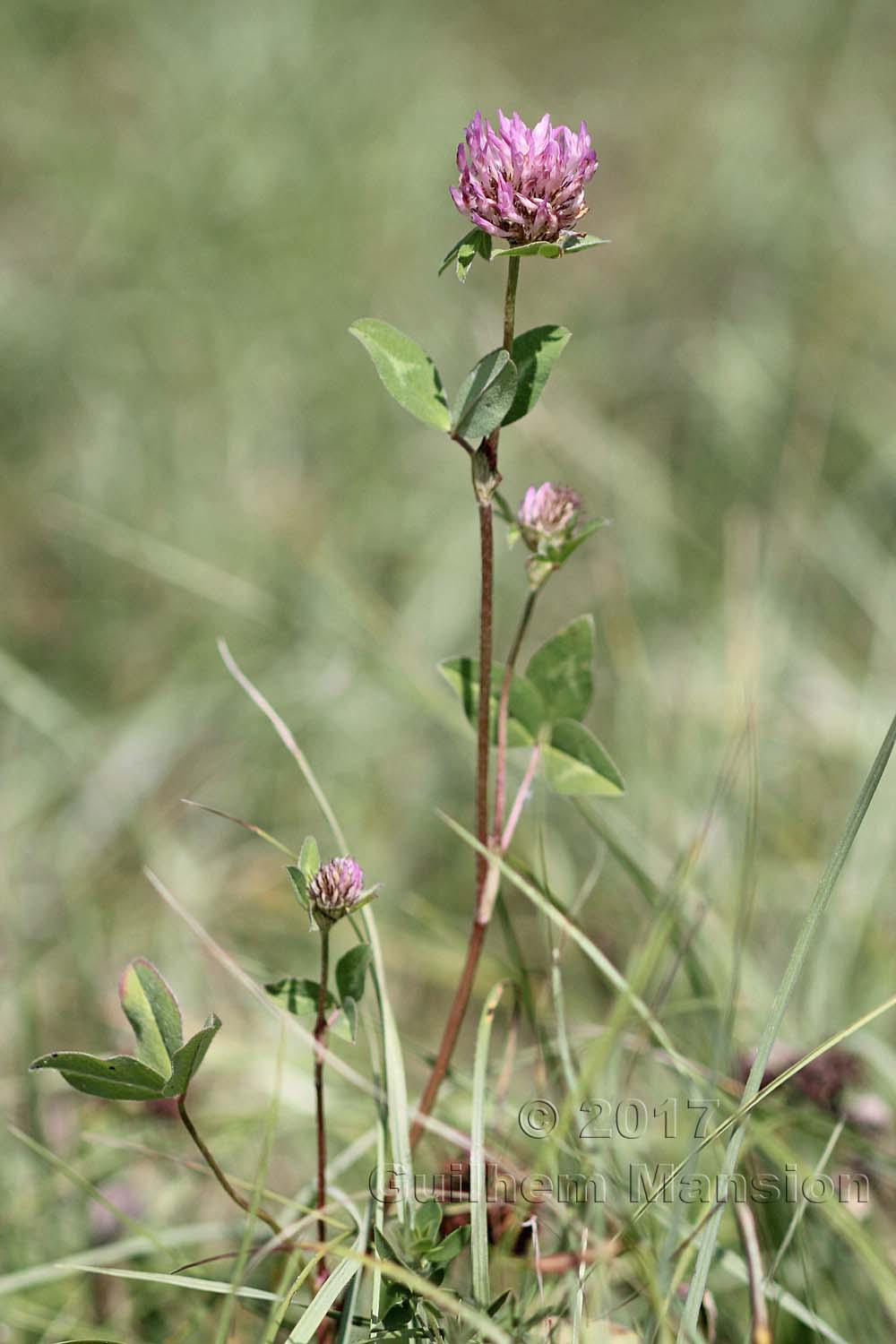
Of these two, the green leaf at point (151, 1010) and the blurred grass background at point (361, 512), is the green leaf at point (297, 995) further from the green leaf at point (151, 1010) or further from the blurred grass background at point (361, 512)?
the blurred grass background at point (361, 512)

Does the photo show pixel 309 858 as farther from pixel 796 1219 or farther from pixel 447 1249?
pixel 796 1219

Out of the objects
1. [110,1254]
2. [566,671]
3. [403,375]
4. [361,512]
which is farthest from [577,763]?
[361,512]

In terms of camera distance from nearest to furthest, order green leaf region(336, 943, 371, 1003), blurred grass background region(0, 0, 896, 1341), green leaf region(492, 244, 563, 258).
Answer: green leaf region(492, 244, 563, 258) < green leaf region(336, 943, 371, 1003) < blurred grass background region(0, 0, 896, 1341)

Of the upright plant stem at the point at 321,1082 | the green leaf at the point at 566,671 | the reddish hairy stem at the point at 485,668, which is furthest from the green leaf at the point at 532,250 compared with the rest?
the upright plant stem at the point at 321,1082

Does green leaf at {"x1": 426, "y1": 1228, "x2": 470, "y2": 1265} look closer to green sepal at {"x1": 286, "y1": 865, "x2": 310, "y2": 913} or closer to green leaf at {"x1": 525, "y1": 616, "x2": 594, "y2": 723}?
green sepal at {"x1": 286, "y1": 865, "x2": 310, "y2": 913}

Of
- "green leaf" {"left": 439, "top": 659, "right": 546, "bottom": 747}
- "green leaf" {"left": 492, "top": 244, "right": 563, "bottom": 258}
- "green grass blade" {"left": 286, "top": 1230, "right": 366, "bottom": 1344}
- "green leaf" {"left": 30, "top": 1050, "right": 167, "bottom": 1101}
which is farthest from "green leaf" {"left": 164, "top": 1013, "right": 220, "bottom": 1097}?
"green leaf" {"left": 492, "top": 244, "right": 563, "bottom": 258}

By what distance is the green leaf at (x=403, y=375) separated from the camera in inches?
25.1

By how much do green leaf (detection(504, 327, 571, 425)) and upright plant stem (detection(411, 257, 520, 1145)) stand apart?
0.02 metres

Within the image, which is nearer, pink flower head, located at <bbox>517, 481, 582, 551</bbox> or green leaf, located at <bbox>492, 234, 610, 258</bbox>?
green leaf, located at <bbox>492, 234, 610, 258</bbox>

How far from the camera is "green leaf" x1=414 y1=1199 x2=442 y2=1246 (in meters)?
0.61

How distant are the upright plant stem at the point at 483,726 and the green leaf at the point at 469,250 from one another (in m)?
0.02

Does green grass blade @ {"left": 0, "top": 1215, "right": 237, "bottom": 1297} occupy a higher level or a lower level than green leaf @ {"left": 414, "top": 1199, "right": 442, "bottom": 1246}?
lower

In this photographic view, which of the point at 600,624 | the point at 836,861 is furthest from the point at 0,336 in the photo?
the point at 836,861

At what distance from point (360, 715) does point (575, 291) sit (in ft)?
4.42
